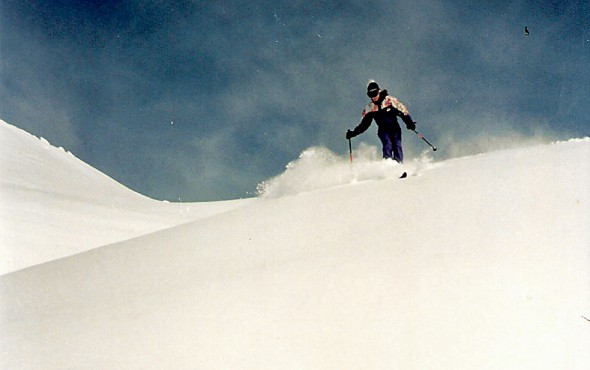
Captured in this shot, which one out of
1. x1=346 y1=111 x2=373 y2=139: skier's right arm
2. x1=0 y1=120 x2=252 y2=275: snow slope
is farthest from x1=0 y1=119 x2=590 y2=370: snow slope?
x1=0 y1=120 x2=252 y2=275: snow slope

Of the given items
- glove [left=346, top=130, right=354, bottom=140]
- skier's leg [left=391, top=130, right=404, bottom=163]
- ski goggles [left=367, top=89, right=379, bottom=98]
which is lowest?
skier's leg [left=391, top=130, right=404, bottom=163]

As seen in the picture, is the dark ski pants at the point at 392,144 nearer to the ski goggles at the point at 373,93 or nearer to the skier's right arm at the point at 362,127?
the skier's right arm at the point at 362,127

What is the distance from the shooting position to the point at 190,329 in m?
2.84

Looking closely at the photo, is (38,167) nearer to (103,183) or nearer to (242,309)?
(103,183)

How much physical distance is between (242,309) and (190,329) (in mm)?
337

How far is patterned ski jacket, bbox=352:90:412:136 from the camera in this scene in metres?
8.62

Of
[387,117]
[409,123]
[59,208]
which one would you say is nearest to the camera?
[387,117]

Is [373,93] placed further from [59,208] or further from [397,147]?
[59,208]

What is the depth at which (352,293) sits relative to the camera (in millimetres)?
2928

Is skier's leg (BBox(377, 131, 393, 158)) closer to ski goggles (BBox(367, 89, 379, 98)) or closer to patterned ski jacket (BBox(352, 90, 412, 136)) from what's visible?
patterned ski jacket (BBox(352, 90, 412, 136))

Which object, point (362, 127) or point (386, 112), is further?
point (362, 127)

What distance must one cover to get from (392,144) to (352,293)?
610 cm

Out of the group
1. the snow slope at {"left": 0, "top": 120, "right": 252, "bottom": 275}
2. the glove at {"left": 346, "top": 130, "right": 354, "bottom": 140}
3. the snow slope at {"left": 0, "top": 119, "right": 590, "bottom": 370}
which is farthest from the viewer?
the snow slope at {"left": 0, "top": 120, "right": 252, "bottom": 275}

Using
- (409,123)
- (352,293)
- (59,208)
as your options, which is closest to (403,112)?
(409,123)
